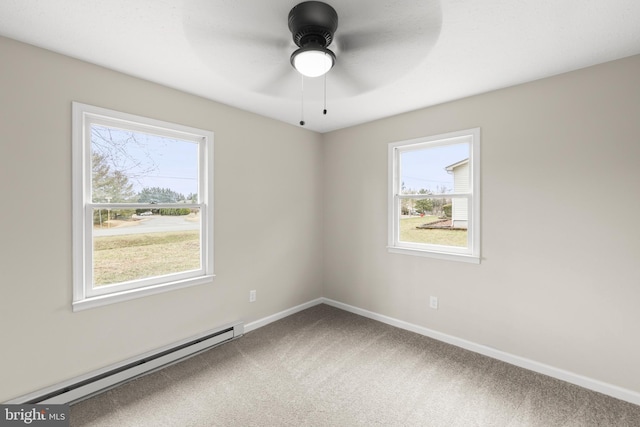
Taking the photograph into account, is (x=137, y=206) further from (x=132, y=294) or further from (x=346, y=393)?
(x=346, y=393)

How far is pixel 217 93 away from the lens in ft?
8.67

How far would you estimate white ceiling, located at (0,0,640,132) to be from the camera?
1506 mm

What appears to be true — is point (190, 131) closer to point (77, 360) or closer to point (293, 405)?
point (77, 360)

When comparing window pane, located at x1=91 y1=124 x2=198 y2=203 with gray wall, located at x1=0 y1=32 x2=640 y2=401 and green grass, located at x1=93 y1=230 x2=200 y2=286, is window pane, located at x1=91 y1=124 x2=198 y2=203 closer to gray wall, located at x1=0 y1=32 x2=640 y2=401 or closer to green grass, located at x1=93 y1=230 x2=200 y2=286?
gray wall, located at x1=0 y1=32 x2=640 y2=401

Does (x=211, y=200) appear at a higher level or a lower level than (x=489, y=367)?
higher

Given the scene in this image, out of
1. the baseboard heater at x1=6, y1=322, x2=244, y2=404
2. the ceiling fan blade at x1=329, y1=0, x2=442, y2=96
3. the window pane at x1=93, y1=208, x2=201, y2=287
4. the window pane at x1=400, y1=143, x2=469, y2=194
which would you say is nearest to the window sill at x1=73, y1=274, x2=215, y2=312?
the window pane at x1=93, y1=208, x2=201, y2=287

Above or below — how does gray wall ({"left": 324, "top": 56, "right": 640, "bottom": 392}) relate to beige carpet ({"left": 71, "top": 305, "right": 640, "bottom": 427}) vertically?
above

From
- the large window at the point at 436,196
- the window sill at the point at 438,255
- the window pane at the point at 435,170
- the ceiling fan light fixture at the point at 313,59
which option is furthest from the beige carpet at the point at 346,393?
the ceiling fan light fixture at the point at 313,59

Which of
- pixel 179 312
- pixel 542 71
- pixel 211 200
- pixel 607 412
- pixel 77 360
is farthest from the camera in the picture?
pixel 211 200

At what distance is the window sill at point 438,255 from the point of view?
2721 mm

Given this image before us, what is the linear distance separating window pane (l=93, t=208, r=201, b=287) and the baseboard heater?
2.14 ft

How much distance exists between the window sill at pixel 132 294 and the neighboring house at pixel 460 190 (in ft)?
8.33

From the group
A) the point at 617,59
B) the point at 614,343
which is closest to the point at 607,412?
the point at 614,343

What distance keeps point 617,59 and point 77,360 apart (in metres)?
4.47
